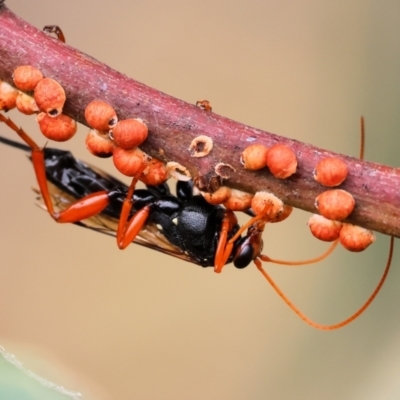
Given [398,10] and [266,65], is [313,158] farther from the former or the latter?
[398,10]

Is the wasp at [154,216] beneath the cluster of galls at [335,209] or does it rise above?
beneath

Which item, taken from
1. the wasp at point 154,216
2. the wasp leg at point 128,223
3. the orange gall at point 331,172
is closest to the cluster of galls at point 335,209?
the orange gall at point 331,172

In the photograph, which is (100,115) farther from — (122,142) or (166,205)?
(166,205)

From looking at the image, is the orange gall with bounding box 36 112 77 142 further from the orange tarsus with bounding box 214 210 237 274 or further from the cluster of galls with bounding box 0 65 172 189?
the orange tarsus with bounding box 214 210 237 274

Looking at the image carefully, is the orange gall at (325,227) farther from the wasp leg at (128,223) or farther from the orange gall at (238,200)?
the wasp leg at (128,223)

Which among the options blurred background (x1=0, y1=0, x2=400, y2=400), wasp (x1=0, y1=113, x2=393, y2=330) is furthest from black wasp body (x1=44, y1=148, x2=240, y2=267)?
blurred background (x1=0, y1=0, x2=400, y2=400)

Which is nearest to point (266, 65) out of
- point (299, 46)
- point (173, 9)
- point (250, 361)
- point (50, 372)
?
point (299, 46)

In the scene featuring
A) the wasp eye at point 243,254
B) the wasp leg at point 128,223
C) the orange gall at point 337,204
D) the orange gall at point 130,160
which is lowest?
the wasp leg at point 128,223
